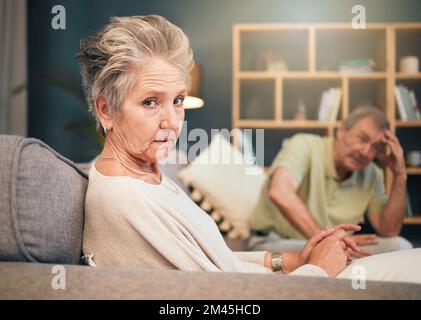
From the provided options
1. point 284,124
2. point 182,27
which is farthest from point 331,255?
point 182,27

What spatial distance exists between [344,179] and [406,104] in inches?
60.4

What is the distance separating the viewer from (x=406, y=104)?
3.45 metres

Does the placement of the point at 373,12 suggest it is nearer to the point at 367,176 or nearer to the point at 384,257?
the point at 367,176

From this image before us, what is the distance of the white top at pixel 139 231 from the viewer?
0.73 metres

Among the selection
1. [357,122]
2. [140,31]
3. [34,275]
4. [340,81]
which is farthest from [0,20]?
[34,275]

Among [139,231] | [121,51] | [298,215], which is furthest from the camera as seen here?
[298,215]

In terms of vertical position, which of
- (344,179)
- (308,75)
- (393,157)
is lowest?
(344,179)

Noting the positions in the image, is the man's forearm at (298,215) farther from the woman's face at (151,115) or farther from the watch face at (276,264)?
the woman's face at (151,115)

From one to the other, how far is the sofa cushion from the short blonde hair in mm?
170

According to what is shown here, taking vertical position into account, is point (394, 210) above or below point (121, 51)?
below

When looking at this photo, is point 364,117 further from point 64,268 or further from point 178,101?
point 64,268

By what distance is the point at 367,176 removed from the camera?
87.2 inches

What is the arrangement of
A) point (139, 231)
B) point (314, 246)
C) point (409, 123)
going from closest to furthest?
1. point (139, 231)
2. point (314, 246)
3. point (409, 123)
